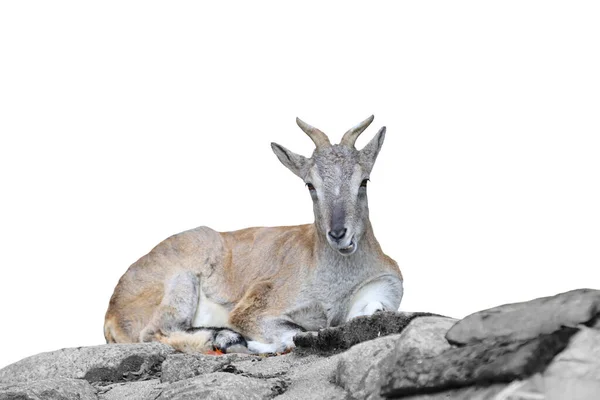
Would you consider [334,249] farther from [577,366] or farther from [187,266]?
[577,366]

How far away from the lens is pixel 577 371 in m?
5.66

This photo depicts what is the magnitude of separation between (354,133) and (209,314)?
2.96m

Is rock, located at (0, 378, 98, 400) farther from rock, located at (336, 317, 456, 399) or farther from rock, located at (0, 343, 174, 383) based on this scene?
rock, located at (336, 317, 456, 399)

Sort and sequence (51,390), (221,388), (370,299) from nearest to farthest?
(221,388), (51,390), (370,299)

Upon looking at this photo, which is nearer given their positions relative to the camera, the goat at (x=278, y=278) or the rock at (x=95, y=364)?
the rock at (x=95, y=364)

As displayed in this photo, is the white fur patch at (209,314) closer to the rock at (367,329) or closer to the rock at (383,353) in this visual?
the rock at (367,329)

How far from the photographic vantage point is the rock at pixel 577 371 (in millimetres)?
5523

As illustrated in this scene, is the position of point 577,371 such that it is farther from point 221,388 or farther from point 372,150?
point 372,150

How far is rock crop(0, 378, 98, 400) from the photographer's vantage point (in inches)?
319

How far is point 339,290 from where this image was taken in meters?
11.8

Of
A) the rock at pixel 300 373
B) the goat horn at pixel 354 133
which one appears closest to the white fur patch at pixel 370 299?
the goat horn at pixel 354 133

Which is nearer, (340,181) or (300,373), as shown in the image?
(300,373)

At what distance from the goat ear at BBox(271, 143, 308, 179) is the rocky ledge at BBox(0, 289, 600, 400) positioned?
2.93m

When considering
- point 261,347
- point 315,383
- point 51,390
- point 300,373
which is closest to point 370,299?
point 261,347
